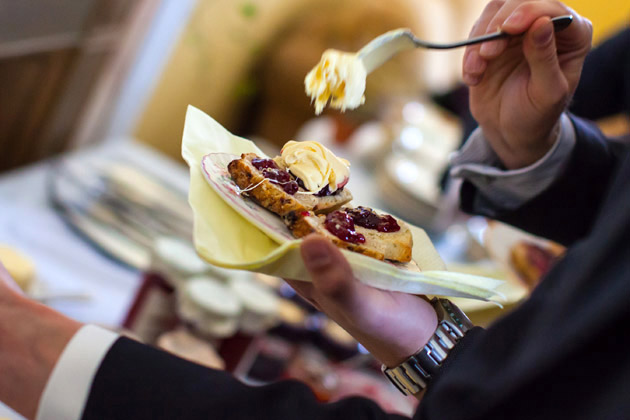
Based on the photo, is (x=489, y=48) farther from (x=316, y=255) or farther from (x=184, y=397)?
(x=184, y=397)

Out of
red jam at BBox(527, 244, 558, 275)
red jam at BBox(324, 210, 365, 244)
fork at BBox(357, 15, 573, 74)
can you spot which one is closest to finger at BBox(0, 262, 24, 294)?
red jam at BBox(324, 210, 365, 244)

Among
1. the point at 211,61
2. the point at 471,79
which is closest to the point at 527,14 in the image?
the point at 471,79

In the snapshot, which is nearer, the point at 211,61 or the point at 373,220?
the point at 373,220

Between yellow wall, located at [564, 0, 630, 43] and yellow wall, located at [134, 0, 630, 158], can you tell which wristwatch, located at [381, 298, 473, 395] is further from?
yellow wall, located at [564, 0, 630, 43]

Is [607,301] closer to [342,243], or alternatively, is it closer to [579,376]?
[579,376]

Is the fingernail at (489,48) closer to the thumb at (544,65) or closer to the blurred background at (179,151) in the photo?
the thumb at (544,65)

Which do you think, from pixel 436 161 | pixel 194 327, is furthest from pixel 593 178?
pixel 436 161
